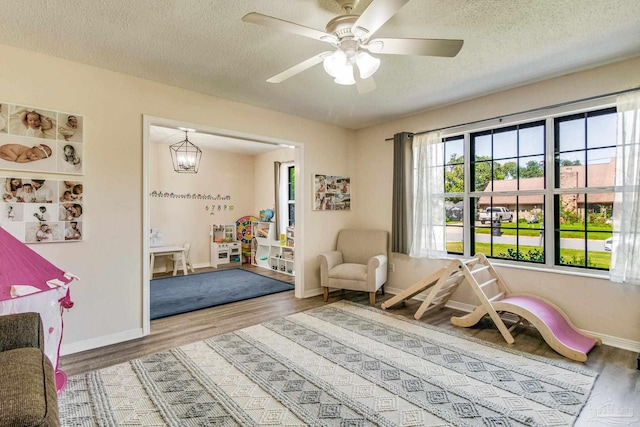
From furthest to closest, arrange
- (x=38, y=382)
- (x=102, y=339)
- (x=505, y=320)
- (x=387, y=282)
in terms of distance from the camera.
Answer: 1. (x=387, y=282)
2. (x=505, y=320)
3. (x=102, y=339)
4. (x=38, y=382)

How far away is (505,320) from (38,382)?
12.5 ft

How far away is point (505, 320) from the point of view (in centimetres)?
343

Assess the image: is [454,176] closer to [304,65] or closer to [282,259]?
[304,65]

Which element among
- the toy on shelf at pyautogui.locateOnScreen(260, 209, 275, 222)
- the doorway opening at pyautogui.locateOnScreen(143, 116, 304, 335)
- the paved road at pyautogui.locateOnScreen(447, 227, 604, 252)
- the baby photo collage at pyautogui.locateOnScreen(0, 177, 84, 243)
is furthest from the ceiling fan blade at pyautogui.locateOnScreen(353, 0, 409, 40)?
the toy on shelf at pyautogui.locateOnScreen(260, 209, 275, 222)

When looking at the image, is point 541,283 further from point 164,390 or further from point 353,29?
point 164,390

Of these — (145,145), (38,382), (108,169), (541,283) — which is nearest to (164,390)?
(38,382)

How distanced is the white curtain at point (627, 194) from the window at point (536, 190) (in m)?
0.21

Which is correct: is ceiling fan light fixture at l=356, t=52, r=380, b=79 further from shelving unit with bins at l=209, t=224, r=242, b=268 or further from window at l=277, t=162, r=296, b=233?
shelving unit with bins at l=209, t=224, r=242, b=268

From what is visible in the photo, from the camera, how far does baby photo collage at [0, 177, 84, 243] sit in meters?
2.53

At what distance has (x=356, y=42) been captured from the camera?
1.93 meters

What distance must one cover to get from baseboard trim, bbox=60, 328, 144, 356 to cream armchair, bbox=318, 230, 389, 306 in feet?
7.27

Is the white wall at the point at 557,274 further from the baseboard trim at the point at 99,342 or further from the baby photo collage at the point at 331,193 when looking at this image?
the baseboard trim at the point at 99,342

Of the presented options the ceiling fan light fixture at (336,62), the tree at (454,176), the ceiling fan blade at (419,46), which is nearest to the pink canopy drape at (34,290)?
the ceiling fan light fixture at (336,62)

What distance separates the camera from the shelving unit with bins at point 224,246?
6.76 m
